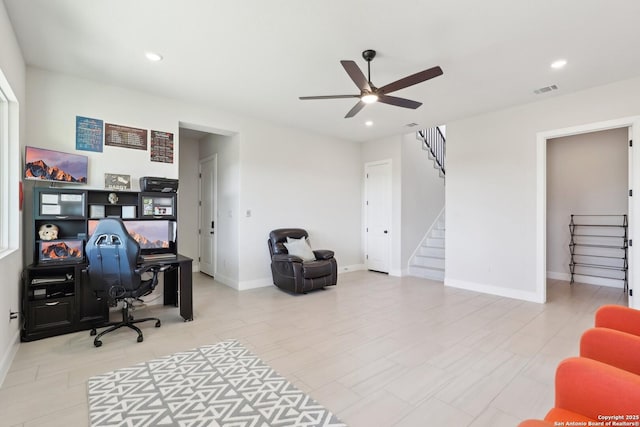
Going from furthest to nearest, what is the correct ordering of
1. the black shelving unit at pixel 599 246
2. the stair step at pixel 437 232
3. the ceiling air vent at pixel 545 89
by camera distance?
the stair step at pixel 437 232, the black shelving unit at pixel 599 246, the ceiling air vent at pixel 545 89

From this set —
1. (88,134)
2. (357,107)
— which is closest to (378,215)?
(357,107)

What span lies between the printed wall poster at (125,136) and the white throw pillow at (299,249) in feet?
8.23

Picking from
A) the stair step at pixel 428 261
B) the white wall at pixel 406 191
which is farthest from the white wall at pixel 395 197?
the stair step at pixel 428 261

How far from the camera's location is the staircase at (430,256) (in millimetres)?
5926

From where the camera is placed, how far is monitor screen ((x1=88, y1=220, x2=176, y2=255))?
3793 millimetres

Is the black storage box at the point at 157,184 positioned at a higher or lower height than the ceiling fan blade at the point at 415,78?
lower

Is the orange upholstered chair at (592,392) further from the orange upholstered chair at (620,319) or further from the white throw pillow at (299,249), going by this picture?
the white throw pillow at (299,249)

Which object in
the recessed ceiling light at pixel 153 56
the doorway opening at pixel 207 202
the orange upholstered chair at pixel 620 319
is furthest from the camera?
the doorway opening at pixel 207 202

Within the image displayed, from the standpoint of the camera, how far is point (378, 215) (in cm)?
658

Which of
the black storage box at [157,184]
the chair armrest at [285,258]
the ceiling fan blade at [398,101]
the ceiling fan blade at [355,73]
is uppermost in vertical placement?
the ceiling fan blade at [355,73]

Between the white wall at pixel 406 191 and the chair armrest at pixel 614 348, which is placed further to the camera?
the white wall at pixel 406 191

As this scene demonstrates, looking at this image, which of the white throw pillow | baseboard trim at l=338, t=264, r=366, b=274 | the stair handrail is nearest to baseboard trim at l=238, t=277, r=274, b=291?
the white throw pillow

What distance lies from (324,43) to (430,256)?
4709 millimetres

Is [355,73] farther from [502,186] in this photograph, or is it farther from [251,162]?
[502,186]
